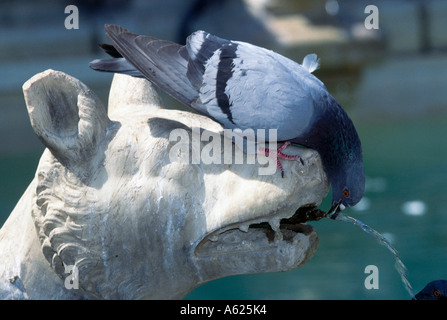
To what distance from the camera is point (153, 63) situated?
195 cm

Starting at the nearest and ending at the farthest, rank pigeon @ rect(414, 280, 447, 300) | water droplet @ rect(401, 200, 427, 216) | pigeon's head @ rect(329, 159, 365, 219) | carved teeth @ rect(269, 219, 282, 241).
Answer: carved teeth @ rect(269, 219, 282, 241) < pigeon's head @ rect(329, 159, 365, 219) < pigeon @ rect(414, 280, 447, 300) < water droplet @ rect(401, 200, 427, 216)

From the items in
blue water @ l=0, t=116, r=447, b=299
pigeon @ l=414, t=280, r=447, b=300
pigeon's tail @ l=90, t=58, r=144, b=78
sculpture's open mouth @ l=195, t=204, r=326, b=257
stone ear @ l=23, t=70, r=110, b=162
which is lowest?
blue water @ l=0, t=116, r=447, b=299

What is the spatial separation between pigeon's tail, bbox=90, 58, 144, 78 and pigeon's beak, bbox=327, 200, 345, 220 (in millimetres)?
655

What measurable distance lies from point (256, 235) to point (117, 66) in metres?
0.64

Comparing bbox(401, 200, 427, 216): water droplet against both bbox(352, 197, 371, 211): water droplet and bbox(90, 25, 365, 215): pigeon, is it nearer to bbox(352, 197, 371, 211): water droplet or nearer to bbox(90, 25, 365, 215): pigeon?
bbox(352, 197, 371, 211): water droplet

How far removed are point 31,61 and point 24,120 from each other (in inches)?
56.1

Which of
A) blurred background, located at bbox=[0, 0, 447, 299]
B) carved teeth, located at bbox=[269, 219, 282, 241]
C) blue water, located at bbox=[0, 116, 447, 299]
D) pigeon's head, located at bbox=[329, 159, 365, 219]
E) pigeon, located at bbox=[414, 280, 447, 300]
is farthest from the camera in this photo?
blurred background, located at bbox=[0, 0, 447, 299]

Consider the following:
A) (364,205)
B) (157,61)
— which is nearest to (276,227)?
(157,61)

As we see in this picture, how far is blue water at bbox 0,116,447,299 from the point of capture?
14.8 ft

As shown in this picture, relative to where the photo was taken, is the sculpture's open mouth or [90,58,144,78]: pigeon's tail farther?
[90,58,144,78]: pigeon's tail

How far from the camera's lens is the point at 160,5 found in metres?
10.4

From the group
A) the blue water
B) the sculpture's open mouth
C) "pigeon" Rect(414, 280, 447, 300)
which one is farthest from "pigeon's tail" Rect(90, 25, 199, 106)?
the blue water

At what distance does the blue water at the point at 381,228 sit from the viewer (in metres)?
4.52

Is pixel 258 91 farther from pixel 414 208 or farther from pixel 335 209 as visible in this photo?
pixel 414 208
